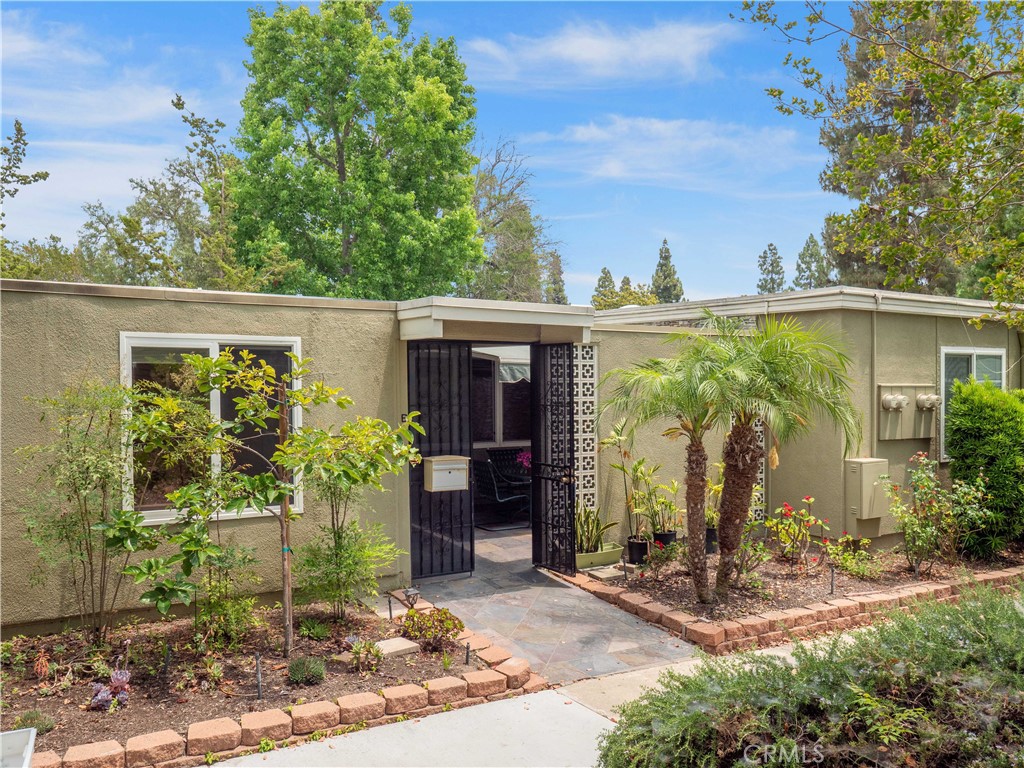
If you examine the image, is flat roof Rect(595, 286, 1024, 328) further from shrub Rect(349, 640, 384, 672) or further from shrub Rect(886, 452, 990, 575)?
shrub Rect(349, 640, 384, 672)

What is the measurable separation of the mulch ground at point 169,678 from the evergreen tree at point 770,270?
57.5m

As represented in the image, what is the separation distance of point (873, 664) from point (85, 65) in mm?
12118

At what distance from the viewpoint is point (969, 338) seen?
1088 centimetres

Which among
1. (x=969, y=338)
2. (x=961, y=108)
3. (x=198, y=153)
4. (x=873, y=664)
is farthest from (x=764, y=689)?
(x=198, y=153)

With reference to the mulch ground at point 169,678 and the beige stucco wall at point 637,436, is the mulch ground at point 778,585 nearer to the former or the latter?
the beige stucco wall at point 637,436

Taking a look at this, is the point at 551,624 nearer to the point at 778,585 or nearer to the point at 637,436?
the point at 778,585

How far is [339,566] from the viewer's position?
6.46m

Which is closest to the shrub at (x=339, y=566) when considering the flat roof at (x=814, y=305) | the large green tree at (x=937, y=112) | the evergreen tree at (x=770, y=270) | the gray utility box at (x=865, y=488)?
the flat roof at (x=814, y=305)

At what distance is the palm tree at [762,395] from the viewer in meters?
7.05

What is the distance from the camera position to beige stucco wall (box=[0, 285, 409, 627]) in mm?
5910

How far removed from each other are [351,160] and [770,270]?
44205 millimetres

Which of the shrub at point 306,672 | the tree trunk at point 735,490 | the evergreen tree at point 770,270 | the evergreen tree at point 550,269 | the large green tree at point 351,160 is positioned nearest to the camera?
the shrub at point 306,672

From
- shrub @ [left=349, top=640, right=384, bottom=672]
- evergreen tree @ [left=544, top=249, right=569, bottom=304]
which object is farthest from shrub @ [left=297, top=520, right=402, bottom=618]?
evergreen tree @ [left=544, top=249, right=569, bottom=304]

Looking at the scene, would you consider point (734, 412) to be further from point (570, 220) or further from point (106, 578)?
point (570, 220)
